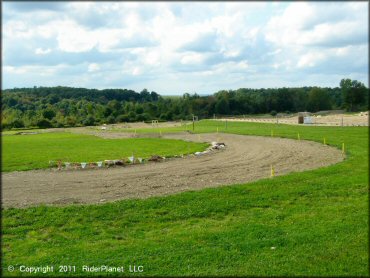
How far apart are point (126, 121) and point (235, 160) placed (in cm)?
9624

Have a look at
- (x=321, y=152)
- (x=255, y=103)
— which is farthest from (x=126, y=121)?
(x=321, y=152)

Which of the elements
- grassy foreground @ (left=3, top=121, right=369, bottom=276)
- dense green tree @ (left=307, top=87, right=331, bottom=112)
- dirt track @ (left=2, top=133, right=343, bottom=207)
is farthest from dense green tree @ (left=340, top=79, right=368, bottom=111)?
grassy foreground @ (left=3, top=121, right=369, bottom=276)

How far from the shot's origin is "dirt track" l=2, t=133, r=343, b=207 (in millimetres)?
15688

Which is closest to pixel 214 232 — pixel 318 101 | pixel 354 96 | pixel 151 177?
pixel 151 177

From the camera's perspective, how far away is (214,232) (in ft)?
35.4

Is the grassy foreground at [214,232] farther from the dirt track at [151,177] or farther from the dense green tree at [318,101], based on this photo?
the dense green tree at [318,101]

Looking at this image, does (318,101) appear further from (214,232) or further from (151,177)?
(214,232)

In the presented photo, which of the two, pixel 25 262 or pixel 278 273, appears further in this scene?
pixel 25 262

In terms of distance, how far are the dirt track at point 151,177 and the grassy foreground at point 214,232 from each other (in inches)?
62.1

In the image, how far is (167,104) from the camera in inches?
5842

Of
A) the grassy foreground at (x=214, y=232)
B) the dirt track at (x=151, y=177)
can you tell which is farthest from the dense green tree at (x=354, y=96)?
the grassy foreground at (x=214, y=232)

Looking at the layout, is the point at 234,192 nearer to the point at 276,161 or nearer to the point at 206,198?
the point at 206,198

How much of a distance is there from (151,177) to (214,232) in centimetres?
912

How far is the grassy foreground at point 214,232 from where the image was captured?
845 centimetres
